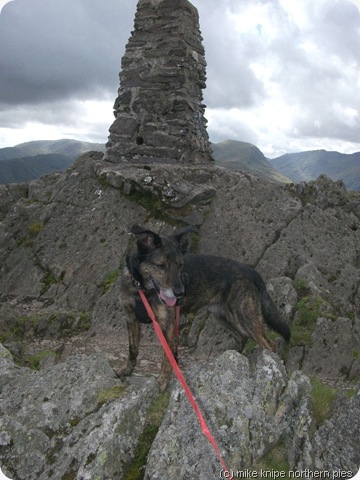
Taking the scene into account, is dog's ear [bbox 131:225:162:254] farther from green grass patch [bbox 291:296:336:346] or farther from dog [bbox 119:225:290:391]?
green grass patch [bbox 291:296:336:346]

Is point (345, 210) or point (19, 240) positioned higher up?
point (345, 210)

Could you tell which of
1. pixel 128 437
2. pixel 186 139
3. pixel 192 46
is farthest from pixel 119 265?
pixel 192 46

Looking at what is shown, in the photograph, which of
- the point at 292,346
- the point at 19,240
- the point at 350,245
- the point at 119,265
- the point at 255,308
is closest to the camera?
the point at 255,308

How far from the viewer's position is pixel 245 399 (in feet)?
19.5

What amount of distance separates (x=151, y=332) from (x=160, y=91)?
9451mm

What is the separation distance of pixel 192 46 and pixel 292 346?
1218 cm

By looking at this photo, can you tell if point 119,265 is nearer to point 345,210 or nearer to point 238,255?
point 238,255

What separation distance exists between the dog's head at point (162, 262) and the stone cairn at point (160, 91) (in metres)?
8.57

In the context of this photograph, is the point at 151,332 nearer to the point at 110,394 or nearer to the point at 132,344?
the point at 132,344

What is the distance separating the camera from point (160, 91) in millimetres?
15664

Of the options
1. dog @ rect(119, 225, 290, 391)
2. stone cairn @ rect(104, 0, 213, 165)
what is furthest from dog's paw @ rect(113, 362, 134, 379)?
stone cairn @ rect(104, 0, 213, 165)

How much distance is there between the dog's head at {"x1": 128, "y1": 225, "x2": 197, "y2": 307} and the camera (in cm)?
704

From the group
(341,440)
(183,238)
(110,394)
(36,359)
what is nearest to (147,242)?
(183,238)

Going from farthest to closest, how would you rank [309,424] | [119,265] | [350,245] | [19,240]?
1. [19,240]
2. [350,245]
3. [119,265]
4. [309,424]
